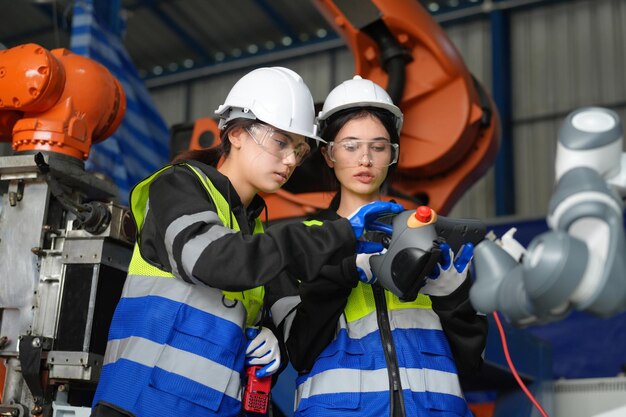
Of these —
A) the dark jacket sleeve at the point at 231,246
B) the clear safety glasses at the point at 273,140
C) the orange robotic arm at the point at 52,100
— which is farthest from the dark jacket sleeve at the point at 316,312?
the orange robotic arm at the point at 52,100

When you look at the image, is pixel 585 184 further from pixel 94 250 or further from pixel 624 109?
pixel 624 109

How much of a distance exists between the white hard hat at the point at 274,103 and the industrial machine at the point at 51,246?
53 centimetres

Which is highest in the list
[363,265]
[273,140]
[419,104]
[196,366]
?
[419,104]

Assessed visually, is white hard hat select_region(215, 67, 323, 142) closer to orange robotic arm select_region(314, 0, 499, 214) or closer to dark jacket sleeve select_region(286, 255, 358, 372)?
dark jacket sleeve select_region(286, 255, 358, 372)

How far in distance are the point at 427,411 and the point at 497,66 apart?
878 centimetres

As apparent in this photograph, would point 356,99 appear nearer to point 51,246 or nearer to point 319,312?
point 319,312

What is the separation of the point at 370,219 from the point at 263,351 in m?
Answer: 0.44

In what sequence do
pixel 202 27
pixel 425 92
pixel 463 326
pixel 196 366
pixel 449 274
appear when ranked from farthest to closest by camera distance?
1. pixel 202 27
2. pixel 425 92
3. pixel 463 326
4. pixel 449 274
5. pixel 196 366

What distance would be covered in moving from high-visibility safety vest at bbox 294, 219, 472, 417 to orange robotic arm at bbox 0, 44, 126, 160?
106cm

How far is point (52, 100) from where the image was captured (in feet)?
8.08

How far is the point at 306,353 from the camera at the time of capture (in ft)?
6.74

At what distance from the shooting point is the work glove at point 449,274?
1910 millimetres

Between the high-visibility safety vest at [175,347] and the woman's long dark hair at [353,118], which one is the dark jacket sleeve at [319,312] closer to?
the high-visibility safety vest at [175,347]

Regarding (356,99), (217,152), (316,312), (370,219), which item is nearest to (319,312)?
(316,312)
